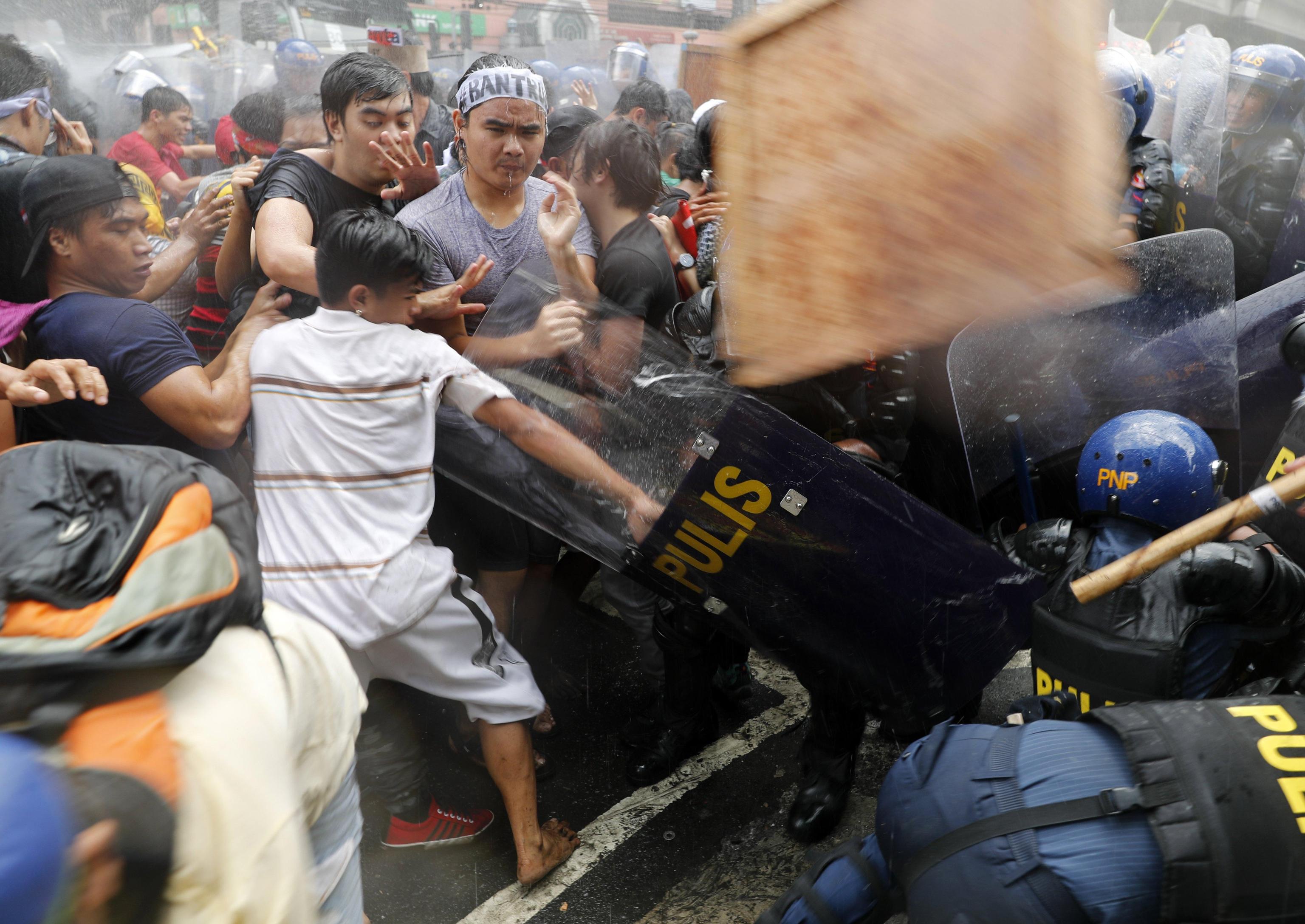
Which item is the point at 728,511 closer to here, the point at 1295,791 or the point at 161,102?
the point at 1295,791

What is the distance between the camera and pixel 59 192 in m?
2.33

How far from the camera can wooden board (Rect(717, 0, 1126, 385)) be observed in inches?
50.3

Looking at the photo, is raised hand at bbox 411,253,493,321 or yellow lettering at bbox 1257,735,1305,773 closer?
yellow lettering at bbox 1257,735,1305,773

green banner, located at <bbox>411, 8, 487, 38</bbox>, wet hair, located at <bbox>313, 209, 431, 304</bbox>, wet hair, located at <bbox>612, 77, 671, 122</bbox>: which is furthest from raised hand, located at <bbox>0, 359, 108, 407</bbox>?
green banner, located at <bbox>411, 8, 487, 38</bbox>

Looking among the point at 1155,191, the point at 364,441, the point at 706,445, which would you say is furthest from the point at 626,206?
the point at 1155,191

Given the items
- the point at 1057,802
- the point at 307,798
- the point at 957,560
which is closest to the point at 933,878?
the point at 1057,802

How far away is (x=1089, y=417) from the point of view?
2.76m

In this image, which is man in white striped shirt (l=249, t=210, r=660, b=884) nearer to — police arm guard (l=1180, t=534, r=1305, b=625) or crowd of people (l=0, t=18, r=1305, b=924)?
crowd of people (l=0, t=18, r=1305, b=924)

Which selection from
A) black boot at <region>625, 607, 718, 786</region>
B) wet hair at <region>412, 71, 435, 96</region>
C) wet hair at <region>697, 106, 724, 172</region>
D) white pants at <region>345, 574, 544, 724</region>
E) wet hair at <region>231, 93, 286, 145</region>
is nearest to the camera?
white pants at <region>345, 574, 544, 724</region>

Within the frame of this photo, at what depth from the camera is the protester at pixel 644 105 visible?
20.0ft

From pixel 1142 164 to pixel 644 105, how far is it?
10.1ft

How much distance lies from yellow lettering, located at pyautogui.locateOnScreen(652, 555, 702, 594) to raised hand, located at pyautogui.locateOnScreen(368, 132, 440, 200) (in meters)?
1.73

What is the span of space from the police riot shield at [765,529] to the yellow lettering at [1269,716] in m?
0.66

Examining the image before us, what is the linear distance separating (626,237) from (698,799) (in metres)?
1.87
